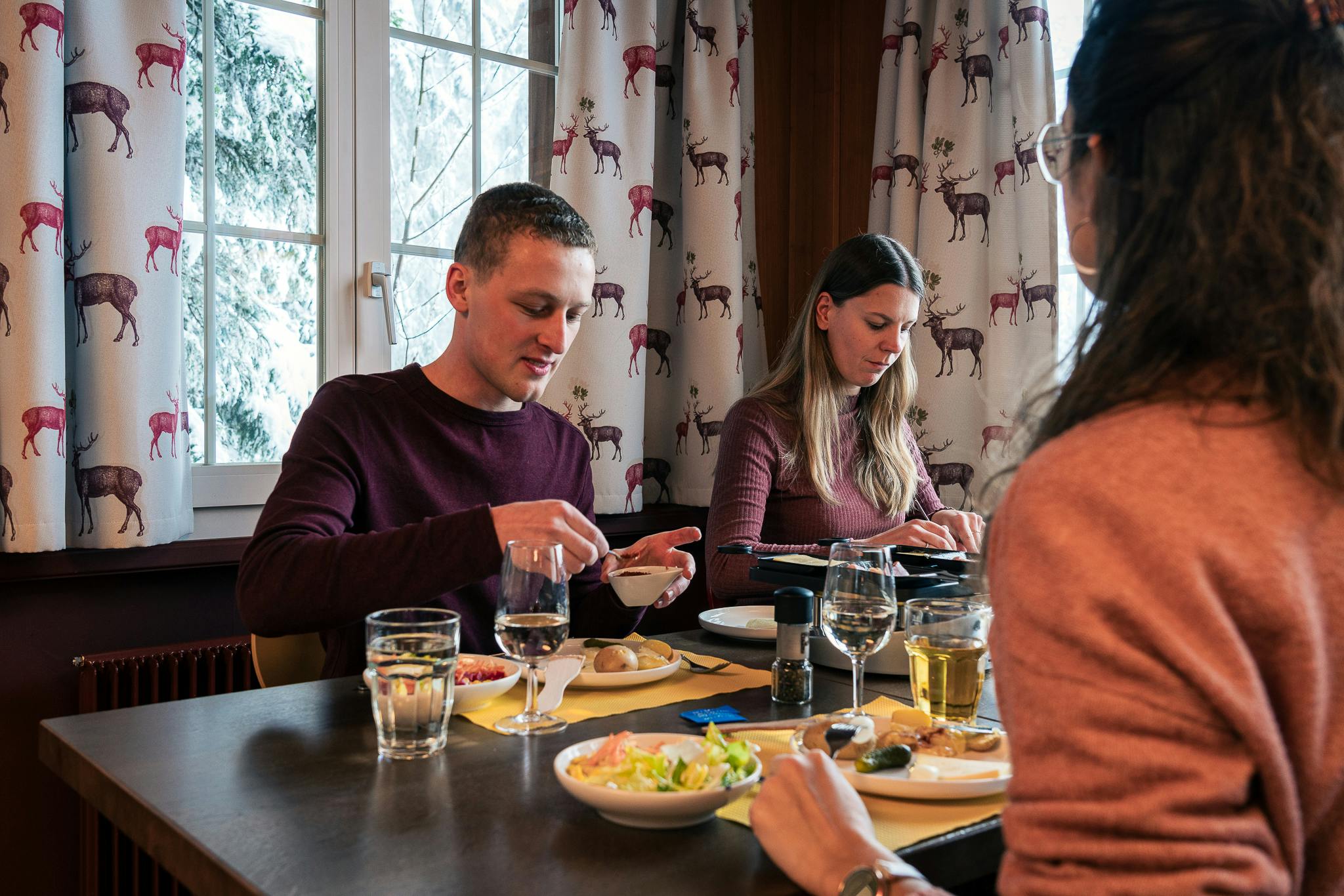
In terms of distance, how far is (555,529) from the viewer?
138cm

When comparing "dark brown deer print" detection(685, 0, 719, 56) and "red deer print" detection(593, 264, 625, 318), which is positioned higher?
"dark brown deer print" detection(685, 0, 719, 56)

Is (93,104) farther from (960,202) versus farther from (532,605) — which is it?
(960,202)

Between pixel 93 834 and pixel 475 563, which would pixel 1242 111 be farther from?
pixel 93 834

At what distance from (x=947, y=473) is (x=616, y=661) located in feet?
6.57

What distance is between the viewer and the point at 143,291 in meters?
2.18

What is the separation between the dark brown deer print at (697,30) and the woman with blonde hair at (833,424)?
97cm

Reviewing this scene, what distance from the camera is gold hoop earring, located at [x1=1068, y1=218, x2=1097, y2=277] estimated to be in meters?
0.76

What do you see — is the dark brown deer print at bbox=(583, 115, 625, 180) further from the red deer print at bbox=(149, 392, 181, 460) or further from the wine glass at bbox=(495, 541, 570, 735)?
the wine glass at bbox=(495, 541, 570, 735)

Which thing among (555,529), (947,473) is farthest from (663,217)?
(555,529)

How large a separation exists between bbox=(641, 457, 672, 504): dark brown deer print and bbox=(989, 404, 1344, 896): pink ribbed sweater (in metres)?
2.66

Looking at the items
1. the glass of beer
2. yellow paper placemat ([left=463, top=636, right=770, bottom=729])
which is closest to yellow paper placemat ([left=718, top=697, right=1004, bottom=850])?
the glass of beer

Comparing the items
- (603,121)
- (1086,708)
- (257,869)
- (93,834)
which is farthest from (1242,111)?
(603,121)

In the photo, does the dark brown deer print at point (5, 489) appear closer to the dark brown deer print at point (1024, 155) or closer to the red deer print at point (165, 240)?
the red deer print at point (165, 240)

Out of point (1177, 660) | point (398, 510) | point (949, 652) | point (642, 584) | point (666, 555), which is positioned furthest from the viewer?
point (398, 510)
